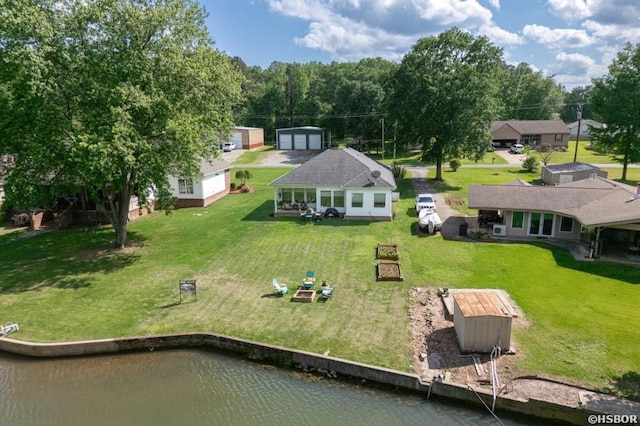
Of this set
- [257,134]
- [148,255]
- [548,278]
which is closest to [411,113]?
[548,278]

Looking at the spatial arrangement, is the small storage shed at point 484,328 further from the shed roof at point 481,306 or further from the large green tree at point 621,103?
the large green tree at point 621,103

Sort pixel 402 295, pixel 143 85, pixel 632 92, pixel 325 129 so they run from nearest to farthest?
1. pixel 402 295
2. pixel 143 85
3. pixel 632 92
4. pixel 325 129

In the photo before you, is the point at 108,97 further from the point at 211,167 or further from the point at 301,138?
the point at 301,138

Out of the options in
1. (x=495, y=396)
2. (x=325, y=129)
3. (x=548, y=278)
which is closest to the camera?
(x=495, y=396)

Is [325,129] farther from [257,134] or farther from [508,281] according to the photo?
[508,281]

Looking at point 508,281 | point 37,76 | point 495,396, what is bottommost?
point 495,396

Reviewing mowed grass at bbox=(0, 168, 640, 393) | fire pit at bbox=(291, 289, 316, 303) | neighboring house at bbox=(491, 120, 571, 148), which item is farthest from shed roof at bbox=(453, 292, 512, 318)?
neighboring house at bbox=(491, 120, 571, 148)

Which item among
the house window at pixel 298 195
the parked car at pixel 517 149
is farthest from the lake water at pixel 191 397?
the parked car at pixel 517 149

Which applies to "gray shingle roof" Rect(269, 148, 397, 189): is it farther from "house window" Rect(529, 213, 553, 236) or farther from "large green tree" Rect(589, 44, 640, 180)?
"large green tree" Rect(589, 44, 640, 180)
